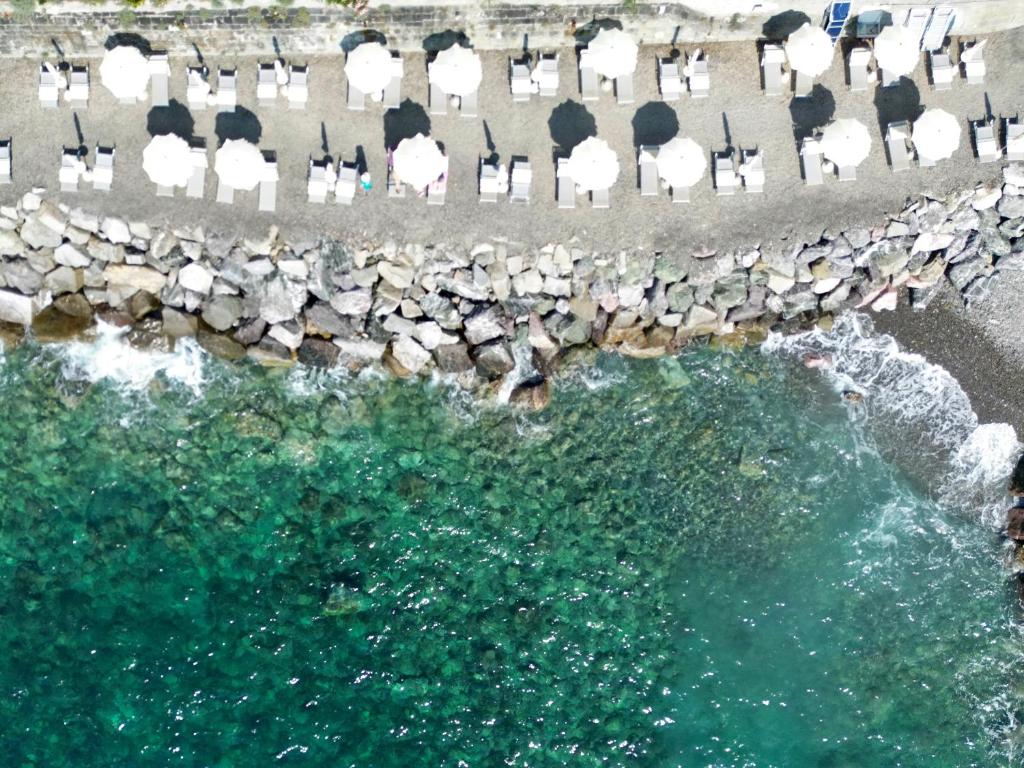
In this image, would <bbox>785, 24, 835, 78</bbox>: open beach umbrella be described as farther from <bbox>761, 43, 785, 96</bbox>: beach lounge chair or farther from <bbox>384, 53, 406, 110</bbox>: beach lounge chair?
<bbox>384, 53, 406, 110</bbox>: beach lounge chair

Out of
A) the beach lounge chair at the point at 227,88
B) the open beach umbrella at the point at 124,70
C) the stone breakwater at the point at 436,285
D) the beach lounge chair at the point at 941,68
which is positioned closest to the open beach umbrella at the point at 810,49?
the beach lounge chair at the point at 941,68

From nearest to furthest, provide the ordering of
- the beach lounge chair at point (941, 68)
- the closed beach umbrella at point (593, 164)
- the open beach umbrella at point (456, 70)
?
the open beach umbrella at point (456, 70)
the closed beach umbrella at point (593, 164)
the beach lounge chair at point (941, 68)

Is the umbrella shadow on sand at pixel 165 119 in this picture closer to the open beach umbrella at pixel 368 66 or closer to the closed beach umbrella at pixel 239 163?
the closed beach umbrella at pixel 239 163

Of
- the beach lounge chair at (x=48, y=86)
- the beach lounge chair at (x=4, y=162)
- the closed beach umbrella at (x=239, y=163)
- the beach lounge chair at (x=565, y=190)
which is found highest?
the beach lounge chair at (x=48, y=86)

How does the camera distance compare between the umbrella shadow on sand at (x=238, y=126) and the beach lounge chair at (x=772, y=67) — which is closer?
the umbrella shadow on sand at (x=238, y=126)

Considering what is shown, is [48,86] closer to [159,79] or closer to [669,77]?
[159,79]

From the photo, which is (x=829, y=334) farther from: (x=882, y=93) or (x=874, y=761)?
(x=874, y=761)

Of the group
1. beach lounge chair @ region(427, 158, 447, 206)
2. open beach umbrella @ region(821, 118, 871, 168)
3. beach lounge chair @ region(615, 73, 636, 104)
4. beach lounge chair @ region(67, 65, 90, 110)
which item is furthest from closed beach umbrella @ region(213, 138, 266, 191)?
open beach umbrella @ region(821, 118, 871, 168)
